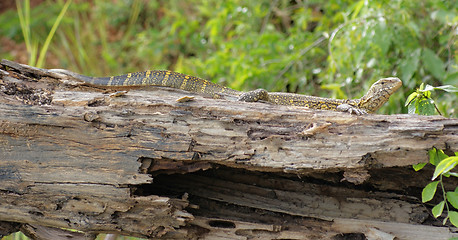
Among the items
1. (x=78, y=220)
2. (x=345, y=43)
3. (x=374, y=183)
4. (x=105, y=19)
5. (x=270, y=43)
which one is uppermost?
(x=105, y=19)

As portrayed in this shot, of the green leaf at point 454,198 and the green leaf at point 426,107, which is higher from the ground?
Answer: the green leaf at point 426,107

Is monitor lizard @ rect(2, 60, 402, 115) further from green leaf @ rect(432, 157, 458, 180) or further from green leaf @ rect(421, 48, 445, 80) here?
green leaf @ rect(432, 157, 458, 180)

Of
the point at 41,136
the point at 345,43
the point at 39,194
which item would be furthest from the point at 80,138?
the point at 345,43

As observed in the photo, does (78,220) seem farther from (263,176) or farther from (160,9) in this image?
(160,9)

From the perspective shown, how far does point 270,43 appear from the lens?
9.00 m

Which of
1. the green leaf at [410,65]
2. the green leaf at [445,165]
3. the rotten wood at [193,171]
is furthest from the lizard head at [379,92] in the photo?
the green leaf at [445,165]

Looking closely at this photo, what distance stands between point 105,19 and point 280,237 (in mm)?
11581

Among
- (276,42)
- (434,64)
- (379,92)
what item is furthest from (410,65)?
(276,42)

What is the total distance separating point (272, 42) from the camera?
29.5 feet

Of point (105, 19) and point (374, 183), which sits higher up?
point (105, 19)

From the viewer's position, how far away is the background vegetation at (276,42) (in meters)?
6.84

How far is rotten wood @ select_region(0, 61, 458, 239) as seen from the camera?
397cm

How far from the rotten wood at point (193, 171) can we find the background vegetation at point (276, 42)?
2.10m

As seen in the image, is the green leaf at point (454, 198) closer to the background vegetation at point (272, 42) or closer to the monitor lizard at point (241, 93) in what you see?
the monitor lizard at point (241, 93)
